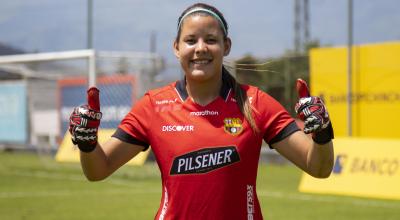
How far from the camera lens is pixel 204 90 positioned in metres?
3.78

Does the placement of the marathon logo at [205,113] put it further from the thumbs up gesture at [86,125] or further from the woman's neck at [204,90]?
the thumbs up gesture at [86,125]

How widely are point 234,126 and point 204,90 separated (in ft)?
0.92

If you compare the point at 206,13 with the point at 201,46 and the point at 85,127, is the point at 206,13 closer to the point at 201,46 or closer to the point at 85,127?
the point at 201,46

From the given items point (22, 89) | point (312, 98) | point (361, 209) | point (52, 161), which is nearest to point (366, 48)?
point (361, 209)

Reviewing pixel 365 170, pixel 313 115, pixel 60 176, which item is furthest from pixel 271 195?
pixel 313 115

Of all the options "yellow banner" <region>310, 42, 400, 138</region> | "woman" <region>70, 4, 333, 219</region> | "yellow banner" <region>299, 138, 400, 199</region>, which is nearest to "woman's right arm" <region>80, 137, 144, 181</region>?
"woman" <region>70, 4, 333, 219</region>

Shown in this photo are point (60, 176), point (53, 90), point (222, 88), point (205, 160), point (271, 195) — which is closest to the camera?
point (205, 160)

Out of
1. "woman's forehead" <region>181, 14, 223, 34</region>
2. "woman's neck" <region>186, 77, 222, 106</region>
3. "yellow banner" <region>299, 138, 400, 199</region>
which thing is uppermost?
"woman's forehead" <region>181, 14, 223, 34</region>

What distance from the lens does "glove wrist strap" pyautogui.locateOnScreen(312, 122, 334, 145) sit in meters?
3.45

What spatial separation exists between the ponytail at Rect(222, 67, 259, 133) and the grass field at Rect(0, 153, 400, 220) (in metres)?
6.93

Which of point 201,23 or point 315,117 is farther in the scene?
point 201,23

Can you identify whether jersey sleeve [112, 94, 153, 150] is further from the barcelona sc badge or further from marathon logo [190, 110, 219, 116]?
the barcelona sc badge

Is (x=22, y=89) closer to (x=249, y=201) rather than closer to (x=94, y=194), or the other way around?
(x=94, y=194)

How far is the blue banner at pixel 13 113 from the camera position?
25172 mm
